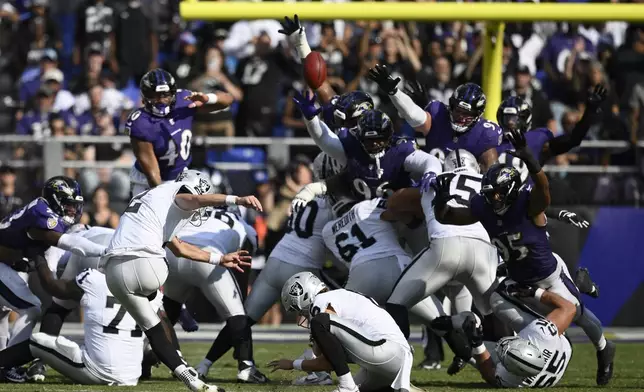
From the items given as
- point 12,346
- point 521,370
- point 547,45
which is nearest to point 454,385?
point 521,370

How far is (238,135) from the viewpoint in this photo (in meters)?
14.6

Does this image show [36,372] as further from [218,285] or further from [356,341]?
[356,341]

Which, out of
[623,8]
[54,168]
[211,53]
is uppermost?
[623,8]

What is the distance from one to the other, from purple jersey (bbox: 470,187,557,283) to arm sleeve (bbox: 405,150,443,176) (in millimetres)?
615

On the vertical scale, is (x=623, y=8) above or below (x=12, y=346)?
above

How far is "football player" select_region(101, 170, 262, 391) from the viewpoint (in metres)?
7.54

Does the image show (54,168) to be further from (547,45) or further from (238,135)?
(547,45)

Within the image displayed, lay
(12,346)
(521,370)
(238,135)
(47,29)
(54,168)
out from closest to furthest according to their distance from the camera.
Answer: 1. (521,370)
2. (12,346)
3. (54,168)
4. (238,135)
5. (47,29)

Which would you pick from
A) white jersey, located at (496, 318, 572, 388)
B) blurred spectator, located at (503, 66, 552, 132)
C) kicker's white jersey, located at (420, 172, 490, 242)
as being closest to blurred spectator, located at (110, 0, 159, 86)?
blurred spectator, located at (503, 66, 552, 132)

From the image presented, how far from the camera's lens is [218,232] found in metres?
9.21

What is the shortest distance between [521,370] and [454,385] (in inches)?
24.9

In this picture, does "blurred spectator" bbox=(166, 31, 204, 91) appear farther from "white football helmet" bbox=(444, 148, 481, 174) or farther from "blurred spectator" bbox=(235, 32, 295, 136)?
"white football helmet" bbox=(444, 148, 481, 174)

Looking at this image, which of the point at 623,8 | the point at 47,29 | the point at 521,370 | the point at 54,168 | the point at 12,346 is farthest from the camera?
the point at 47,29

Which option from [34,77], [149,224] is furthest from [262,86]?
[149,224]
